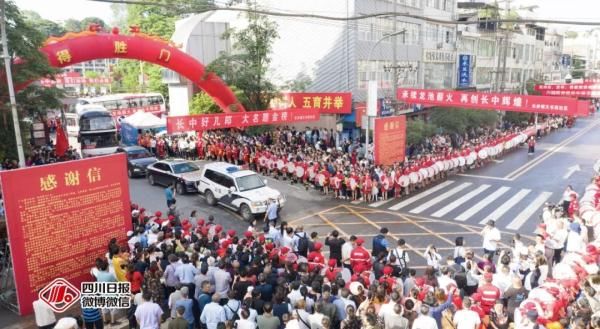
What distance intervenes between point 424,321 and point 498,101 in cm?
1758

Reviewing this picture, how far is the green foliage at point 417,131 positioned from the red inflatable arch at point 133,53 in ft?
33.4

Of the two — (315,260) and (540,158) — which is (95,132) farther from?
(540,158)

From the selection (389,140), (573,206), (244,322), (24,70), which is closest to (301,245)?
(244,322)

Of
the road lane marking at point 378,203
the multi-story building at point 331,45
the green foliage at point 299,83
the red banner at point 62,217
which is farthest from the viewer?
the green foliage at point 299,83

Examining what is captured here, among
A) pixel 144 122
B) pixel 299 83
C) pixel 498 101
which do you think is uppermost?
pixel 299 83

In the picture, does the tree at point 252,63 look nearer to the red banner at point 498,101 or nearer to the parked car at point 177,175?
the red banner at point 498,101

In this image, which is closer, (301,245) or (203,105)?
(301,245)

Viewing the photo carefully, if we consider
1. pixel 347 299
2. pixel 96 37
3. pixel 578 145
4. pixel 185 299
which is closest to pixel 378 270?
pixel 347 299

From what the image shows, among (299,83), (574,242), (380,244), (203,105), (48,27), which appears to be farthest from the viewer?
(48,27)

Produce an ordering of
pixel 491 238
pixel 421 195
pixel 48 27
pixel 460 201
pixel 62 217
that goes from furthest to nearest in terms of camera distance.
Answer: pixel 48 27, pixel 421 195, pixel 460 201, pixel 491 238, pixel 62 217

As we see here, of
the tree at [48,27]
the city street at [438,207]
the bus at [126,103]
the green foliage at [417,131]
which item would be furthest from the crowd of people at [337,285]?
the bus at [126,103]

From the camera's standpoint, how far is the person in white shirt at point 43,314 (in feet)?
28.2

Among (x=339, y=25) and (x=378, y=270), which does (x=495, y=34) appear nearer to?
(x=339, y=25)

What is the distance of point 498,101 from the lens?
2208 cm
